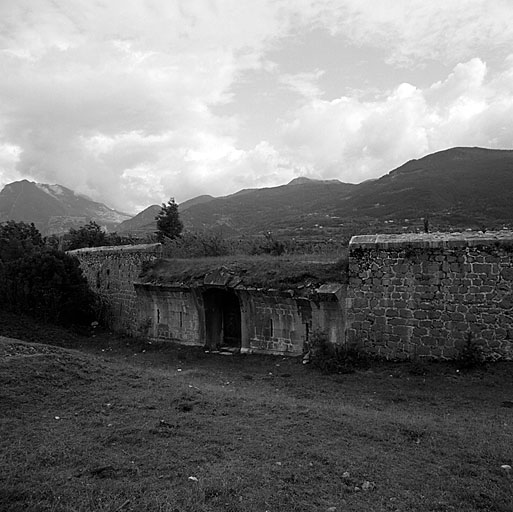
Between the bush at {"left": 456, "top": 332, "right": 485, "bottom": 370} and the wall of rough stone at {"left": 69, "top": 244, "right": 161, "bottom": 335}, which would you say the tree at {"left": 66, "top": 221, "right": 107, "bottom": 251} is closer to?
the wall of rough stone at {"left": 69, "top": 244, "right": 161, "bottom": 335}

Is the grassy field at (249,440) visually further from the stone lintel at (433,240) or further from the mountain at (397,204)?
the mountain at (397,204)

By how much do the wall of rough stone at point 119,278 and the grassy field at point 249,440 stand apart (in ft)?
24.3

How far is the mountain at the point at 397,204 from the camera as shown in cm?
4538

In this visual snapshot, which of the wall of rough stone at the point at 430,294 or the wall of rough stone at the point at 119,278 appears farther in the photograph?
the wall of rough stone at the point at 119,278

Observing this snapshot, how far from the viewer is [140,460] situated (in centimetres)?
520

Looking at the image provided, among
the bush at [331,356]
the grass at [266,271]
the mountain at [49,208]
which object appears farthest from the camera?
the mountain at [49,208]

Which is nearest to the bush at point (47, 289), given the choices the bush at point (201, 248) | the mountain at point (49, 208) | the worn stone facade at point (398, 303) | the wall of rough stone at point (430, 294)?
the bush at point (201, 248)

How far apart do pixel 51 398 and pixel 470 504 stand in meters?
6.03

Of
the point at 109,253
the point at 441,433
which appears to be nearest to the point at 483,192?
the point at 109,253

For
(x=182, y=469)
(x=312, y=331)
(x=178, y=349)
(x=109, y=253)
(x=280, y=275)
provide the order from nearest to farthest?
(x=182, y=469) → (x=312, y=331) → (x=280, y=275) → (x=178, y=349) → (x=109, y=253)

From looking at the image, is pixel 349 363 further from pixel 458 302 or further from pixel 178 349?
pixel 178 349

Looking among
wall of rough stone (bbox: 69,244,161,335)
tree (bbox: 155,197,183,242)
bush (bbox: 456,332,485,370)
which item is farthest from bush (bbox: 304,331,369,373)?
A: tree (bbox: 155,197,183,242)

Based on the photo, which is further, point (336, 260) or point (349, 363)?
point (336, 260)

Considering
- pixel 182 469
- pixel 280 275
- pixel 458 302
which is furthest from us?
pixel 280 275
